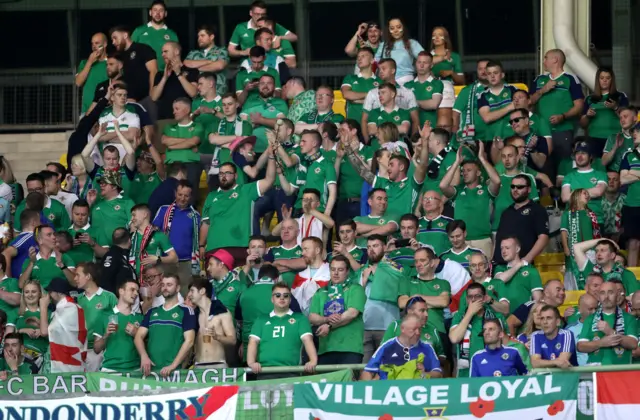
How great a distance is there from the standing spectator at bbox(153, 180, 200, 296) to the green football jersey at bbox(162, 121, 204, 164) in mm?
1246

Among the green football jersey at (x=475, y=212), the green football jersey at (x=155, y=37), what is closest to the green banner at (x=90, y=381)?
the green football jersey at (x=475, y=212)

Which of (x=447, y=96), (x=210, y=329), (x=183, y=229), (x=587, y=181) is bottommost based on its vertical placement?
(x=210, y=329)

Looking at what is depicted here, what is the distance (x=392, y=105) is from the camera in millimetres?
19875

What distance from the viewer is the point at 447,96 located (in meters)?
20.7

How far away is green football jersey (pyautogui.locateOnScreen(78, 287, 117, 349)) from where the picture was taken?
16672 mm

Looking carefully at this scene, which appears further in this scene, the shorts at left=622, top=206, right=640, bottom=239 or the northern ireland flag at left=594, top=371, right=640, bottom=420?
the shorts at left=622, top=206, right=640, bottom=239

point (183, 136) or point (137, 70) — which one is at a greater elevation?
point (137, 70)

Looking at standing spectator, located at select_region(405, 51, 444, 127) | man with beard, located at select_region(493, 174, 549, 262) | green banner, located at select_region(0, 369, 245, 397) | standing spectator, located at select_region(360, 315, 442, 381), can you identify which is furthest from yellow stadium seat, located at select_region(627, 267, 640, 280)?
green banner, located at select_region(0, 369, 245, 397)

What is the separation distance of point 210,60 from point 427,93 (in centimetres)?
306

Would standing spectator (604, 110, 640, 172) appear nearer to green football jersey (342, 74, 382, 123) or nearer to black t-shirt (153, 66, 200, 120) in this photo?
green football jersey (342, 74, 382, 123)

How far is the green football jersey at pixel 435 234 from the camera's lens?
17.7m

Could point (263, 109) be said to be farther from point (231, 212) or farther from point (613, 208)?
point (613, 208)

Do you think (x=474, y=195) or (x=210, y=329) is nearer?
(x=210, y=329)

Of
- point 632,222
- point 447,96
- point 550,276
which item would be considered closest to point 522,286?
point 550,276
